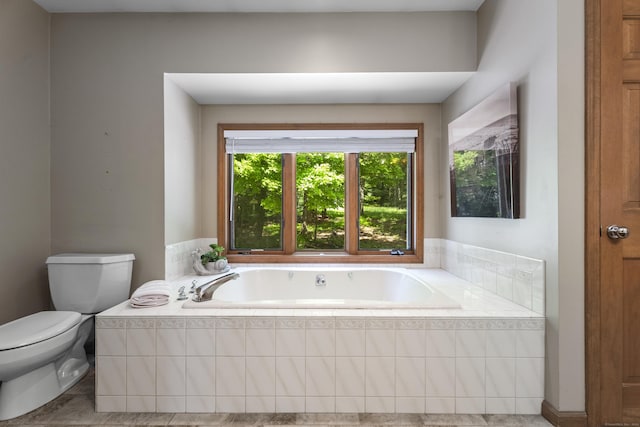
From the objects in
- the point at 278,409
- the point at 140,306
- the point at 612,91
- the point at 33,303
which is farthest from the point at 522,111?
the point at 33,303

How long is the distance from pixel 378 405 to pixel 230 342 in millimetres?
818

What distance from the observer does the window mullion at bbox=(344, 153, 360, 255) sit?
3260 millimetres

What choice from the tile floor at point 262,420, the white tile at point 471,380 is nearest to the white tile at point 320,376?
the tile floor at point 262,420

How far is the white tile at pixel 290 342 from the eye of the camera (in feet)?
5.82

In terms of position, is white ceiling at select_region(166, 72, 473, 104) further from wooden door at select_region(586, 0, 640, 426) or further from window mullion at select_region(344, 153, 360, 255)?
wooden door at select_region(586, 0, 640, 426)

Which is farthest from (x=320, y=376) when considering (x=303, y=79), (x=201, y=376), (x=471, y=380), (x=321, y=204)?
(x=303, y=79)

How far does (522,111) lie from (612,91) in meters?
0.38

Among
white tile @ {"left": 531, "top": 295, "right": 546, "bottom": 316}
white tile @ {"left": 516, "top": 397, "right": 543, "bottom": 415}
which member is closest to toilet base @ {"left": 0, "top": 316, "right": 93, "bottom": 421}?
white tile @ {"left": 516, "top": 397, "right": 543, "bottom": 415}

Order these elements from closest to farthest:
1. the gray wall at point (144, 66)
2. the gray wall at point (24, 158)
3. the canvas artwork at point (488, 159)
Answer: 1. the canvas artwork at point (488, 159)
2. the gray wall at point (24, 158)
3. the gray wall at point (144, 66)

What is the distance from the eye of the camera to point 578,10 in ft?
5.41

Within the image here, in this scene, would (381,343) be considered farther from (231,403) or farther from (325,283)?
(325,283)

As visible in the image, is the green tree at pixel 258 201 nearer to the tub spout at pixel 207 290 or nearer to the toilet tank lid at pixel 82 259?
the tub spout at pixel 207 290

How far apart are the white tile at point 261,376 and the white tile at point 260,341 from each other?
1.6 inches

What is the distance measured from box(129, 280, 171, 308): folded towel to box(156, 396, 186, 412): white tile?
486mm
